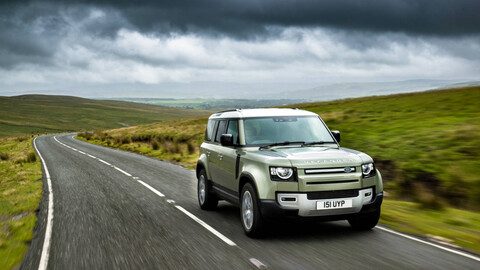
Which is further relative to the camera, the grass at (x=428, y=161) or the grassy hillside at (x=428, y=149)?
the grassy hillside at (x=428, y=149)

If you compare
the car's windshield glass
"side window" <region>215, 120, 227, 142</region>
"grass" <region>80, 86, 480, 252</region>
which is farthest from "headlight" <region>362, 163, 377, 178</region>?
"side window" <region>215, 120, 227, 142</region>

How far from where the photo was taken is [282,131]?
7.94 metres

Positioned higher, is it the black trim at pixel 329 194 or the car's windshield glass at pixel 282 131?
the car's windshield glass at pixel 282 131

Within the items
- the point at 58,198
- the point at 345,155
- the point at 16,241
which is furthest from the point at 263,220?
the point at 58,198

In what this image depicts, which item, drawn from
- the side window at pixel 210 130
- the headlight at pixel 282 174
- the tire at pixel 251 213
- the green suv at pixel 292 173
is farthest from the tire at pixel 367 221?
the side window at pixel 210 130

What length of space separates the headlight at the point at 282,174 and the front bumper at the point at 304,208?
0.24 m

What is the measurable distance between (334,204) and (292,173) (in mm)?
764

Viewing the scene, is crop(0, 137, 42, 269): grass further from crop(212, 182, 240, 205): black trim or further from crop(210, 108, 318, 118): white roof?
crop(210, 108, 318, 118): white roof

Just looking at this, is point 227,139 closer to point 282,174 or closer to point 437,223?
point 282,174

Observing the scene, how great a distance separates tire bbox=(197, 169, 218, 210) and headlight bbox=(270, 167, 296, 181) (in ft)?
10.1

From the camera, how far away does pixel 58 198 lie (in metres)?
12.1

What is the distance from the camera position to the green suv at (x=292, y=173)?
20.8 ft

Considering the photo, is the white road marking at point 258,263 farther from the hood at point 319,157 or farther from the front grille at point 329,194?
the hood at point 319,157

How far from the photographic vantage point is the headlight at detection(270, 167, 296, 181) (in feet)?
20.9
